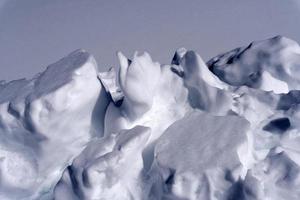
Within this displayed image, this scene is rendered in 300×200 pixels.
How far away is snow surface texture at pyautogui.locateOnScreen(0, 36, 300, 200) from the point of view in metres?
0.59

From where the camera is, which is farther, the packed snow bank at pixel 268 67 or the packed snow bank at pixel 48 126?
the packed snow bank at pixel 268 67

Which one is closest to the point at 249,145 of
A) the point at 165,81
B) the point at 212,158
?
the point at 212,158

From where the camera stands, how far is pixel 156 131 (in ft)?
2.29

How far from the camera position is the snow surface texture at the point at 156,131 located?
1.95 ft

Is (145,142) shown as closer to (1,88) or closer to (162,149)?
(162,149)

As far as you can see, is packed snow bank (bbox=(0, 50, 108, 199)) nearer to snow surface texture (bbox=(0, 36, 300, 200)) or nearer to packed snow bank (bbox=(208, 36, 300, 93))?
snow surface texture (bbox=(0, 36, 300, 200))

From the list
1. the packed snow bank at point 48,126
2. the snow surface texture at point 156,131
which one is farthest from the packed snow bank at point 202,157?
the packed snow bank at point 48,126

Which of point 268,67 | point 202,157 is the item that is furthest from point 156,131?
point 268,67

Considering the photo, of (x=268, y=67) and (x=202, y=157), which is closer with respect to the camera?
(x=202, y=157)

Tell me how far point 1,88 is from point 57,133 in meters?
0.17

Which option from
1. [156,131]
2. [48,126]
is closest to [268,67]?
[156,131]

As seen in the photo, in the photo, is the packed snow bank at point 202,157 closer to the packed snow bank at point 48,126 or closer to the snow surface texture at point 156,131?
the snow surface texture at point 156,131

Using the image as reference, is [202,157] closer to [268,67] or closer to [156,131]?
[156,131]

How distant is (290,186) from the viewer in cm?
59
